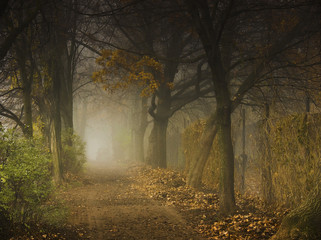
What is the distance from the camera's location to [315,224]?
4.85m

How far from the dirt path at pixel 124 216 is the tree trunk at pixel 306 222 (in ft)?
6.76

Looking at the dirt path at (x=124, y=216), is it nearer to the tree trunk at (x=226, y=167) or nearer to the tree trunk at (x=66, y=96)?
the tree trunk at (x=226, y=167)

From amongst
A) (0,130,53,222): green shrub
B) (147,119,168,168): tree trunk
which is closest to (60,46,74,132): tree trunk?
(147,119,168,168): tree trunk

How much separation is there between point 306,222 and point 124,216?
4845 mm

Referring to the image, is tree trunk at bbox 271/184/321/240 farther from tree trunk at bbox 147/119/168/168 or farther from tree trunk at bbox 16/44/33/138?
tree trunk at bbox 147/119/168/168

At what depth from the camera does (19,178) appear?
20.5 feet

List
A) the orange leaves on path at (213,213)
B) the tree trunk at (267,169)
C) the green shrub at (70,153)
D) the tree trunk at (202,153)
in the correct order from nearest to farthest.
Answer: the orange leaves on path at (213,213)
the tree trunk at (267,169)
the tree trunk at (202,153)
the green shrub at (70,153)

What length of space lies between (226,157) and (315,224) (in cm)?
347

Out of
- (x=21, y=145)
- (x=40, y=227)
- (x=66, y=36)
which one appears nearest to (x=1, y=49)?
(x=21, y=145)

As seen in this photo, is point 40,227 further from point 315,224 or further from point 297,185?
point 297,185

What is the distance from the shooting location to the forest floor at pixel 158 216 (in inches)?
255

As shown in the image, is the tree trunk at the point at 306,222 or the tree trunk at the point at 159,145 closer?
the tree trunk at the point at 306,222

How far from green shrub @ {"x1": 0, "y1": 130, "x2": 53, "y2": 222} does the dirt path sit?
137 centimetres

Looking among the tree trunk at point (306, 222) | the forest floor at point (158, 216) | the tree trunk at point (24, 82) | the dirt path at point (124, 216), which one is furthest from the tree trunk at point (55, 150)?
the tree trunk at point (306, 222)
